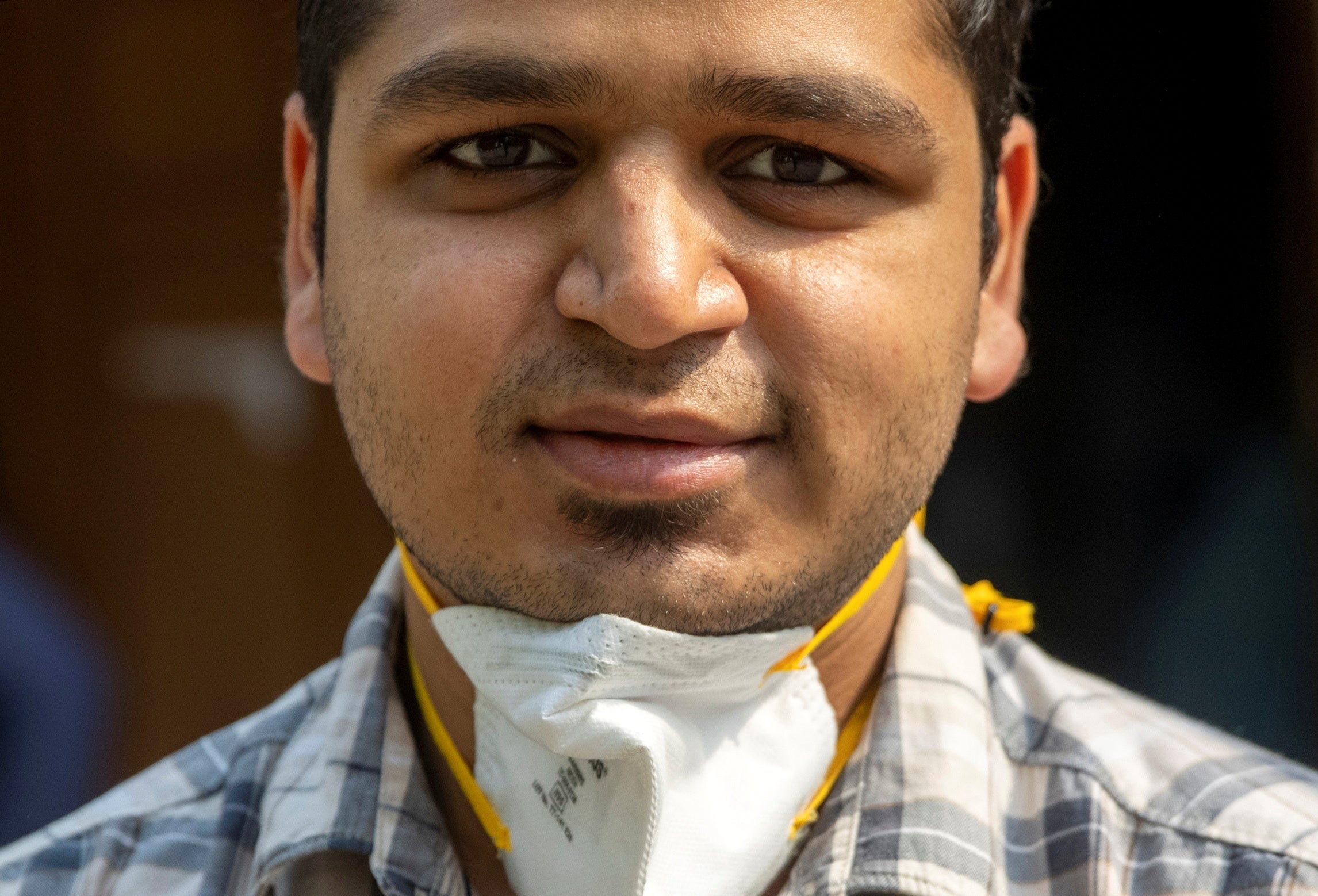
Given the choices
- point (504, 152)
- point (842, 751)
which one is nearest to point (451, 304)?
point (504, 152)

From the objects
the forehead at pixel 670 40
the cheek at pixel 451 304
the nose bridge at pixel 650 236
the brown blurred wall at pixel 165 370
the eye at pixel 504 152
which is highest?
the forehead at pixel 670 40

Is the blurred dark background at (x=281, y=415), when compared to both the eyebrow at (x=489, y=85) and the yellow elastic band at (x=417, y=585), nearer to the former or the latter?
the yellow elastic band at (x=417, y=585)

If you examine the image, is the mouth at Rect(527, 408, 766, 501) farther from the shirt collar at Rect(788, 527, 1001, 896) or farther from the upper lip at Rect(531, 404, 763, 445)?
the shirt collar at Rect(788, 527, 1001, 896)

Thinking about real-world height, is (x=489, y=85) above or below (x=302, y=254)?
above

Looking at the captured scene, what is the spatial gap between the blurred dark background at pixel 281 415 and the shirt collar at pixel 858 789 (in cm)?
196

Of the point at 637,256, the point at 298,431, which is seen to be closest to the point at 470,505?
the point at 637,256

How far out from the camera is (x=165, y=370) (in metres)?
3.74

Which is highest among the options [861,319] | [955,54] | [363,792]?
[955,54]

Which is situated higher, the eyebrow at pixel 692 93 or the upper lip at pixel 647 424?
the eyebrow at pixel 692 93

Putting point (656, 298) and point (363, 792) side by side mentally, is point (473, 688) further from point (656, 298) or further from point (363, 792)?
point (656, 298)

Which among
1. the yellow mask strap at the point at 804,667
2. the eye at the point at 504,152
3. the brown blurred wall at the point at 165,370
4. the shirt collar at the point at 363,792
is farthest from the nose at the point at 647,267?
the brown blurred wall at the point at 165,370

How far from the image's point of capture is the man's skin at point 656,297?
142 cm

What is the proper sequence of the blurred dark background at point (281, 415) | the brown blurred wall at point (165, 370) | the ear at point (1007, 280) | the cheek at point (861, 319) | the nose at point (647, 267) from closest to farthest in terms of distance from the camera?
1. the nose at point (647, 267)
2. the cheek at point (861, 319)
3. the ear at point (1007, 280)
4. the blurred dark background at point (281, 415)
5. the brown blurred wall at point (165, 370)

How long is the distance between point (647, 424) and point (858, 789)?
55 cm
